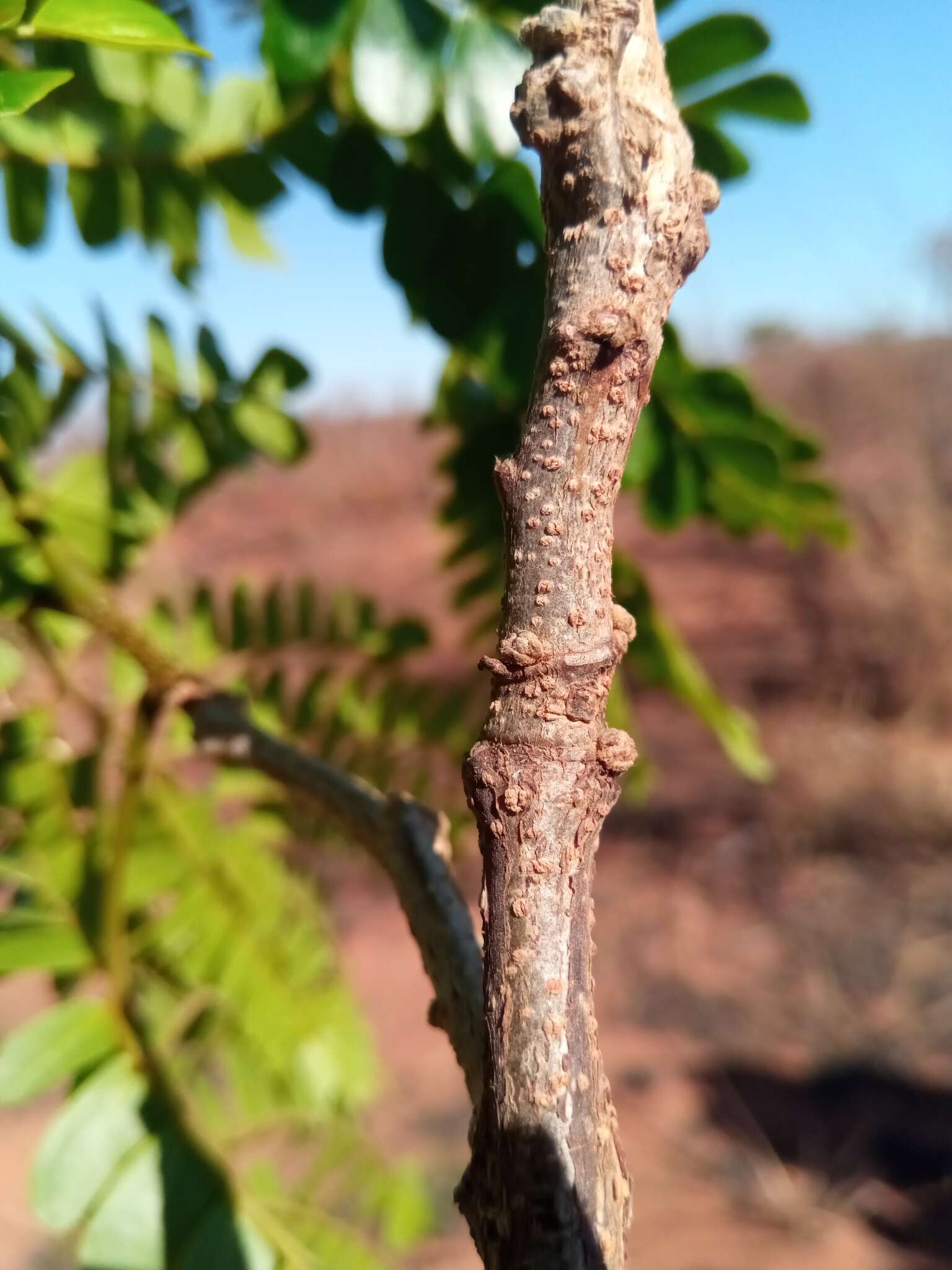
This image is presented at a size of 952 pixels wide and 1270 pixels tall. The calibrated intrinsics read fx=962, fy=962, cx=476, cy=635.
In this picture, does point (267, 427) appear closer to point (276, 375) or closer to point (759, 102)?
point (276, 375)

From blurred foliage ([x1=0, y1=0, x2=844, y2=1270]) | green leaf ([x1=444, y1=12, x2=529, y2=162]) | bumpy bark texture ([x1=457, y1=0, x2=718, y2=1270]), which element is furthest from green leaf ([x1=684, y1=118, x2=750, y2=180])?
bumpy bark texture ([x1=457, y1=0, x2=718, y2=1270])

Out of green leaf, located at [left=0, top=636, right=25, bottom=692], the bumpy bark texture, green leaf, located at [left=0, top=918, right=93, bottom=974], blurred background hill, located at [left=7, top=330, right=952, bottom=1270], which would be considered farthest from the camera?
blurred background hill, located at [left=7, top=330, right=952, bottom=1270]

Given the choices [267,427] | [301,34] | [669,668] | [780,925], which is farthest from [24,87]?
[780,925]

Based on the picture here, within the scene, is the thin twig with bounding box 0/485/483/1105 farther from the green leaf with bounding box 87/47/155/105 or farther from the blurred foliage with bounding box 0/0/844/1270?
the green leaf with bounding box 87/47/155/105

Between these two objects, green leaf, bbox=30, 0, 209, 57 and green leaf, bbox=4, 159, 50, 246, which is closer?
green leaf, bbox=30, 0, 209, 57

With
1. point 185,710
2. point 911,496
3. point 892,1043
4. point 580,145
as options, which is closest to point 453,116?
point 580,145

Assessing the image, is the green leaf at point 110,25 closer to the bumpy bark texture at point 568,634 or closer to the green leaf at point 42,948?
the bumpy bark texture at point 568,634

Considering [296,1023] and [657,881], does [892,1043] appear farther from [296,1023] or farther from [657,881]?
[296,1023]
